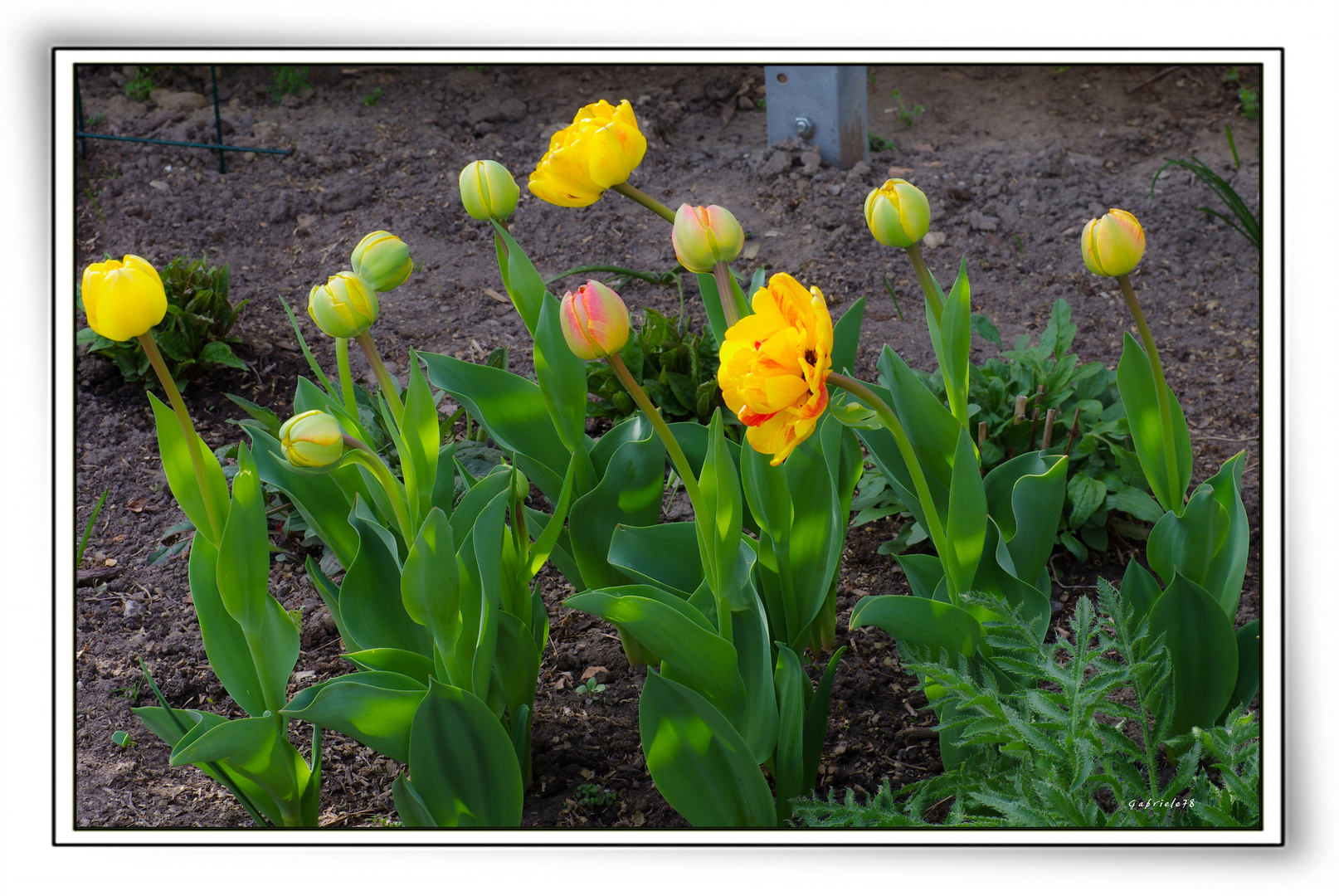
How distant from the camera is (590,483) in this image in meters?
1.30

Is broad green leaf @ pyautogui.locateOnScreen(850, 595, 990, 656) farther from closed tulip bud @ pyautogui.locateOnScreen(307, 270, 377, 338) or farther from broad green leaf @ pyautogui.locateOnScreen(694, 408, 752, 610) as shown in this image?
closed tulip bud @ pyautogui.locateOnScreen(307, 270, 377, 338)

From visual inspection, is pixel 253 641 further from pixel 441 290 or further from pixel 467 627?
pixel 441 290

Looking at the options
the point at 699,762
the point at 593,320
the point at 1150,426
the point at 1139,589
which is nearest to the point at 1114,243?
the point at 1150,426

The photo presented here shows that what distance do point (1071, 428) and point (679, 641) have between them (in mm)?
834

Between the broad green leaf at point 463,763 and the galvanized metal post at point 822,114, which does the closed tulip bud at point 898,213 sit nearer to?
the broad green leaf at point 463,763

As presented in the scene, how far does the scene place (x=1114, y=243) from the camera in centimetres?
97

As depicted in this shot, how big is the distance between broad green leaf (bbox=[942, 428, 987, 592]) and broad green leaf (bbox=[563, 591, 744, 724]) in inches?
10.1

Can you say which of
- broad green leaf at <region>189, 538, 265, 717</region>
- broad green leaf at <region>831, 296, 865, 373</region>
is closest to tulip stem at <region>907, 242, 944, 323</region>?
broad green leaf at <region>831, 296, 865, 373</region>

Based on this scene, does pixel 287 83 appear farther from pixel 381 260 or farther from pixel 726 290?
pixel 726 290

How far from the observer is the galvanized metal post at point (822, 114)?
232 centimetres

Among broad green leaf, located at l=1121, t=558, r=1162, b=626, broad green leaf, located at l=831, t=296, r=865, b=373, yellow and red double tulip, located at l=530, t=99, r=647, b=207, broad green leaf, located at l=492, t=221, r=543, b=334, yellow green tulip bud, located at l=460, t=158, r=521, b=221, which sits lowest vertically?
broad green leaf, located at l=1121, t=558, r=1162, b=626

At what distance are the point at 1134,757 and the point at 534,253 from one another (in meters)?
1.73

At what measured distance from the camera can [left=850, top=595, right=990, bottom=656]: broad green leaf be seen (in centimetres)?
102

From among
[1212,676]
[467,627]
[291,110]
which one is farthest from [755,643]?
[291,110]
